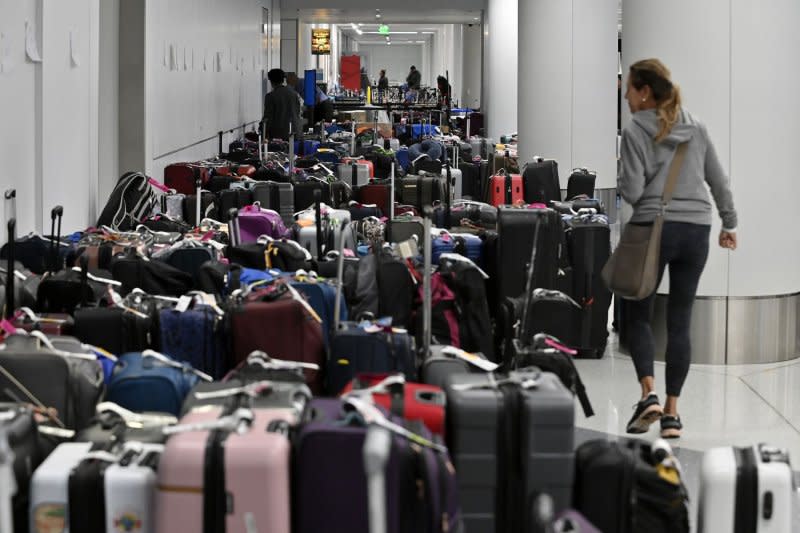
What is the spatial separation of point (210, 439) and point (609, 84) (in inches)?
534

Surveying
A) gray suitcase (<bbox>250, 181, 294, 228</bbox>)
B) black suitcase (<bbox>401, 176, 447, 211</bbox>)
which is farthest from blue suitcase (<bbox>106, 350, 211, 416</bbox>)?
black suitcase (<bbox>401, 176, 447, 211</bbox>)

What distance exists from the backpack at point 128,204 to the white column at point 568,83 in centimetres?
665

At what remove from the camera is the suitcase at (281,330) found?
5.54 m

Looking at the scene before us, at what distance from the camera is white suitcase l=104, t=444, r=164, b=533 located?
3.78 meters

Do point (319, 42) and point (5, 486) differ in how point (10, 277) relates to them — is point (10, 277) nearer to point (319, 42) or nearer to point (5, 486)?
point (5, 486)

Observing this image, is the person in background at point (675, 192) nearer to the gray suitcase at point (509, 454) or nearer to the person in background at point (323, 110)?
the gray suitcase at point (509, 454)

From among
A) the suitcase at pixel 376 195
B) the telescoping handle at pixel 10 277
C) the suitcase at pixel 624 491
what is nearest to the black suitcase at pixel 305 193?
the suitcase at pixel 376 195

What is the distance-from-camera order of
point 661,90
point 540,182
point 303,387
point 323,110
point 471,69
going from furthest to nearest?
1. point 471,69
2. point 323,110
3. point 540,182
4. point 661,90
5. point 303,387

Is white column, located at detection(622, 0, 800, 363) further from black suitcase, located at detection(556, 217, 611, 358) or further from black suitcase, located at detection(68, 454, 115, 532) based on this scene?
black suitcase, located at detection(68, 454, 115, 532)

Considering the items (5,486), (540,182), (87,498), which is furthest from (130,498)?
(540,182)

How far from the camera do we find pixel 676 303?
6.79 m

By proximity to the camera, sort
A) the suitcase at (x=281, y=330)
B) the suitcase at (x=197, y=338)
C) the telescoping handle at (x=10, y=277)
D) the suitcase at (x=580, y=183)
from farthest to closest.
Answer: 1. the suitcase at (x=580, y=183)
2. the telescoping handle at (x=10, y=277)
3. the suitcase at (x=197, y=338)
4. the suitcase at (x=281, y=330)

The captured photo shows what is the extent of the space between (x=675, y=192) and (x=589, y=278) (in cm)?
232

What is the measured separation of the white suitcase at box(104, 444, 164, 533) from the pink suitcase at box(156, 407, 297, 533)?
8 centimetres
